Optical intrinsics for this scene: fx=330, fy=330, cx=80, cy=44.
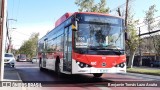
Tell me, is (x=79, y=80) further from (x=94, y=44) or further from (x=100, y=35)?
(x=100, y=35)

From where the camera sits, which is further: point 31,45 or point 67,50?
point 31,45

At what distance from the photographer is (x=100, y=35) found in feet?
53.5

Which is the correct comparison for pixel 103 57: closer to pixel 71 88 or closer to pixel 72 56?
pixel 72 56

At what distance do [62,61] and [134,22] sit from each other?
77.2 feet

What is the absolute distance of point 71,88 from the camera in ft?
47.6

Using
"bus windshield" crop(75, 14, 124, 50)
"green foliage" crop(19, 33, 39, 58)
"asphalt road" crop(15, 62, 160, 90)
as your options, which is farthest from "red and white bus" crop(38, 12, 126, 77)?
"green foliage" crop(19, 33, 39, 58)

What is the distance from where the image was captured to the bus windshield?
16.0 metres

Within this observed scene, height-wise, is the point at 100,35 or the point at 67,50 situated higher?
the point at 100,35

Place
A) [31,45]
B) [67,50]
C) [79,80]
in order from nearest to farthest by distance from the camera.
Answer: [67,50] < [79,80] < [31,45]

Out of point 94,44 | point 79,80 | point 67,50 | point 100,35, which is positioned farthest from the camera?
point 79,80

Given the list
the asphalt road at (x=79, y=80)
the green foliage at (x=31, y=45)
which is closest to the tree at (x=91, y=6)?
the asphalt road at (x=79, y=80)

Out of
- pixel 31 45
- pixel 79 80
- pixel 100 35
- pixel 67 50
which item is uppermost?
pixel 31 45

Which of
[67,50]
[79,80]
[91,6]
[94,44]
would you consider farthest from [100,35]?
[91,6]

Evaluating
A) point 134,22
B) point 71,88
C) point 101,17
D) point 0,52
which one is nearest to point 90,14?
point 101,17
